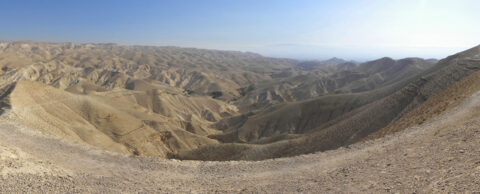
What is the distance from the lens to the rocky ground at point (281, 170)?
992 centimetres

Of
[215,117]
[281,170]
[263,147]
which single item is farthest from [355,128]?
[215,117]

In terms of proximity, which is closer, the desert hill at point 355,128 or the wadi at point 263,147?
the wadi at point 263,147

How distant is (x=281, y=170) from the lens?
43.5 ft

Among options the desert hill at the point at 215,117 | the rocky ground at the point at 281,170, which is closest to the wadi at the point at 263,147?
the rocky ground at the point at 281,170

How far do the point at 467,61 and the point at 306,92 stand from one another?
8445 cm

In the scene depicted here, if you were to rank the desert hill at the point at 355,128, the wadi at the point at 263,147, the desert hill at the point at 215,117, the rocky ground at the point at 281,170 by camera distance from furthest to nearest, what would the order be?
the desert hill at the point at 215,117
the desert hill at the point at 355,128
the wadi at the point at 263,147
the rocky ground at the point at 281,170

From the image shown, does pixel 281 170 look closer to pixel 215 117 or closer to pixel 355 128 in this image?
pixel 355 128

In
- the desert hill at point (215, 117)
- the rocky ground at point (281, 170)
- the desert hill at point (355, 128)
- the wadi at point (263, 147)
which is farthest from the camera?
the desert hill at point (215, 117)

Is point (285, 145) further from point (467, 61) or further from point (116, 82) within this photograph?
point (116, 82)

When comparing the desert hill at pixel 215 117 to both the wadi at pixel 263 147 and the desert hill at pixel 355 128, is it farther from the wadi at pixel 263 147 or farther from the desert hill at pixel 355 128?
the wadi at pixel 263 147

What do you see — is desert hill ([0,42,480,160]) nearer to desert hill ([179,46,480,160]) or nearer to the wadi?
desert hill ([179,46,480,160])

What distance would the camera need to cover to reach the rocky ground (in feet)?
32.5

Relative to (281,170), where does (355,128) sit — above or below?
below

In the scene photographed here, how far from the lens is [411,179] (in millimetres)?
9758
